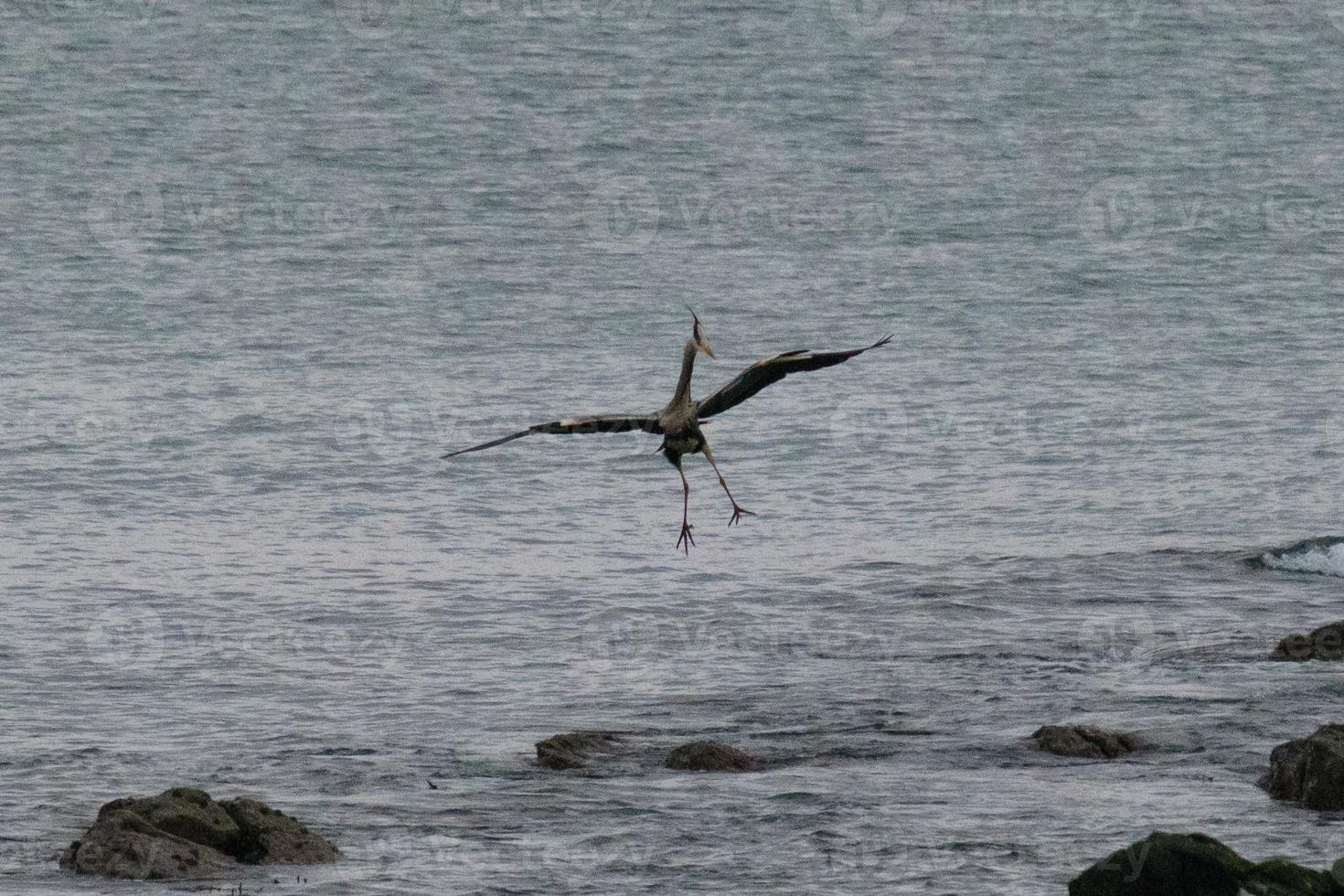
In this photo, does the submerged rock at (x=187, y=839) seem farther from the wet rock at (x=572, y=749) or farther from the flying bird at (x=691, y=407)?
the flying bird at (x=691, y=407)

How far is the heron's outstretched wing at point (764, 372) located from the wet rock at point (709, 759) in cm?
1190

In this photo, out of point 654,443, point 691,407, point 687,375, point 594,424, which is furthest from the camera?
point 654,443

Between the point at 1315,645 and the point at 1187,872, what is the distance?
14039 mm

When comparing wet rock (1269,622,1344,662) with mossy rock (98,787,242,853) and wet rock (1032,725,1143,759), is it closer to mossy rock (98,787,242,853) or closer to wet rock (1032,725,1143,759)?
wet rock (1032,725,1143,759)

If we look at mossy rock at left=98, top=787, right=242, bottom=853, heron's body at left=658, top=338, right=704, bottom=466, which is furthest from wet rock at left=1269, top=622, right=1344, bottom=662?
heron's body at left=658, top=338, right=704, bottom=466

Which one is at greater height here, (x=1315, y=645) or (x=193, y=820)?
(x=193, y=820)

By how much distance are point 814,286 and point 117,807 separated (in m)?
60.1

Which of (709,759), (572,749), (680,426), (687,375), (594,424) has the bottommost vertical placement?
(572,749)

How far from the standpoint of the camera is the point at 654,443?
198ft

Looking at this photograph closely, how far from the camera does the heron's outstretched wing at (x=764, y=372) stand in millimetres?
17469

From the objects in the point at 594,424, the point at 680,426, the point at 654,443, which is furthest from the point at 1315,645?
the point at 654,443

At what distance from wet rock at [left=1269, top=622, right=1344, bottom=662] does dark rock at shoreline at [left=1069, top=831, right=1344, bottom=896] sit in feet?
44.1

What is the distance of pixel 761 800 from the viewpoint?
93.1ft

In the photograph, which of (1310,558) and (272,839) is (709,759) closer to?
(272,839)
